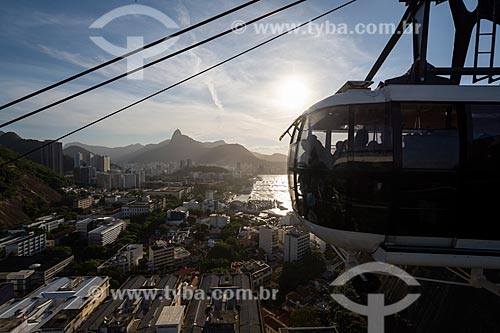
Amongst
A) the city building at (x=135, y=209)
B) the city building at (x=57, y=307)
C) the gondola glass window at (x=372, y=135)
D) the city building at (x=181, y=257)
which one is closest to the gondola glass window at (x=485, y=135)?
the gondola glass window at (x=372, y=135)

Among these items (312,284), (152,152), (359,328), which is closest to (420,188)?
(359,328)

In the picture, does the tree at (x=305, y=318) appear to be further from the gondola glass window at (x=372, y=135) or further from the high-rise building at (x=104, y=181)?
the high-rise building at (x=104, y=181)

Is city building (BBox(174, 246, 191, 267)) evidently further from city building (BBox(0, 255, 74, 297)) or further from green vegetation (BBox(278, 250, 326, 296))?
green vegetation (BBox(278, 250, 326, 296))

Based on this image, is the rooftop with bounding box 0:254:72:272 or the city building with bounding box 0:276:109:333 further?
the rooftop with bounding box 0:254:72:272

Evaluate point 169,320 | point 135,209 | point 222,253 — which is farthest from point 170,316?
point 135,209

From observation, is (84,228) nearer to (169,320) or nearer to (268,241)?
(268,241)

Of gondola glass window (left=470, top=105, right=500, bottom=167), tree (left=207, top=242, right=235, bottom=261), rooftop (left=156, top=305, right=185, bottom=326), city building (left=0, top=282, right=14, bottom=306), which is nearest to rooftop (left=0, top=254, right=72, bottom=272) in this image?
city building (left=0, top=282, right=14, bottom=306)
